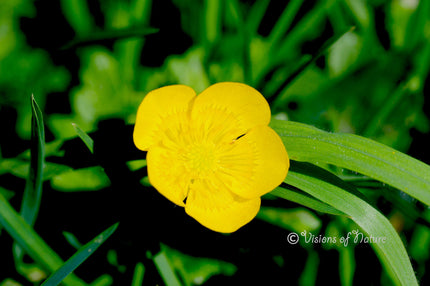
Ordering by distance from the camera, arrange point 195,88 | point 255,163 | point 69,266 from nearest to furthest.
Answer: point 69,266 < point 255,163 < point 195,88

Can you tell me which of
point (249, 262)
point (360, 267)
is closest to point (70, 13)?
point (249, 262)

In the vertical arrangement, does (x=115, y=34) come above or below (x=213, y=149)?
above

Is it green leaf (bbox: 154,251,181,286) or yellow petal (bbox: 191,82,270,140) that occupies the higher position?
yellow petal (bbox: 191,82,270,140)

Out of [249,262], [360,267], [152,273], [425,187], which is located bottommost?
[360,267]

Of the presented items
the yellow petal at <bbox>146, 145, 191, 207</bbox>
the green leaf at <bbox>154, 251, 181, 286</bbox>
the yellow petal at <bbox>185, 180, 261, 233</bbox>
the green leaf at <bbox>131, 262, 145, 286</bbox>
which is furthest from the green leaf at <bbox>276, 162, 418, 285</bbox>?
the green leaf at <bbox>131, 262, 145, 286</bbox>

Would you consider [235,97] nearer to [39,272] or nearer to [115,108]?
[115,108]

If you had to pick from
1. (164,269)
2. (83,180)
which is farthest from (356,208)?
(83,180)

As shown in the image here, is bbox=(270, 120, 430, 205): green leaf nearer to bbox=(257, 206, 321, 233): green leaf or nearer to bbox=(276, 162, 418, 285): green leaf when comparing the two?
bbox=(276, 162, 418, 285): green leaf

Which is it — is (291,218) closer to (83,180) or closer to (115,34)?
Result: (83,180)
